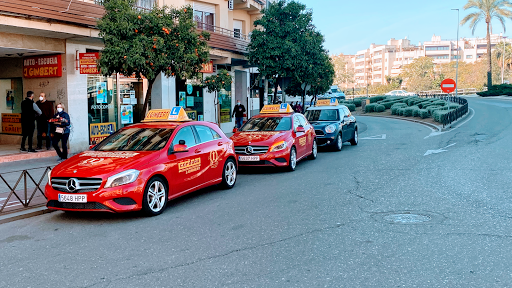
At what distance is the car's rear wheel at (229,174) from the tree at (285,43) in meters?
13.4

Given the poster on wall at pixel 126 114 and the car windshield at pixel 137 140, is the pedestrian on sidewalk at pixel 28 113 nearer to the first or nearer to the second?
the poster on wall at pixel 126 114

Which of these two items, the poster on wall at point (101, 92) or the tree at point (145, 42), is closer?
the tree at point (145, 42)

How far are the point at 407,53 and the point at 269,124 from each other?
155 metres

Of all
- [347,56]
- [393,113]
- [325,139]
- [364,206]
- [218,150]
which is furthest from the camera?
[347,56]

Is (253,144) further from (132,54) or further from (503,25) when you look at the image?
(503,25)

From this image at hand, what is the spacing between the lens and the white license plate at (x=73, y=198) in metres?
7.14

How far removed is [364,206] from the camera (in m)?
7.94

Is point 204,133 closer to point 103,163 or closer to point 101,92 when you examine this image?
point 103,163

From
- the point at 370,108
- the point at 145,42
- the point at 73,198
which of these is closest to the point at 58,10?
the point at 145,42

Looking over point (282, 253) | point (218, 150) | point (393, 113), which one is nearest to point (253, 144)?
point (218, 150)

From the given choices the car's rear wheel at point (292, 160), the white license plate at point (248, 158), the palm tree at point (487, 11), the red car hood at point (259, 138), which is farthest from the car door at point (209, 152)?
the palm tree at point (487, 11)

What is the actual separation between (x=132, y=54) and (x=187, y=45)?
171 centimetres

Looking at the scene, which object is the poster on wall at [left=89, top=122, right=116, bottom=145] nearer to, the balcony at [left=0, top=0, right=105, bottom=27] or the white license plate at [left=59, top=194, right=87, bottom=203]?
the balcony at [left=0, top=0, right=105, bottom=27]

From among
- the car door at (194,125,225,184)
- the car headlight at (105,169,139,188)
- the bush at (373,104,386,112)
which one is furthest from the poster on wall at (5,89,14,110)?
the bush at (373,104,386,112)
